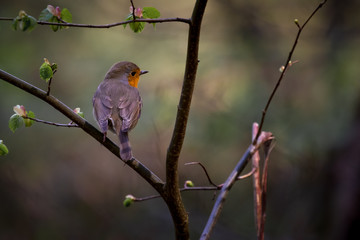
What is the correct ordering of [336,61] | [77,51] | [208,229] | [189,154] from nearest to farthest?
[208,229] → [336,61] → [189,154] → [77,51]

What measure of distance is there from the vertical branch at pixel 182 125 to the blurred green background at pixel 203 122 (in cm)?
315

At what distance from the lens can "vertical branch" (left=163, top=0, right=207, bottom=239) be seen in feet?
5.73

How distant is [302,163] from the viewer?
5922 millimetres

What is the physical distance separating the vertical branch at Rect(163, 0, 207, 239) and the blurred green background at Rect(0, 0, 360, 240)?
A: 10.3 feet

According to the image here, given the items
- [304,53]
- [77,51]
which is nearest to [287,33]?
[304,53]

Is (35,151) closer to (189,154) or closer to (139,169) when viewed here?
(189,154)

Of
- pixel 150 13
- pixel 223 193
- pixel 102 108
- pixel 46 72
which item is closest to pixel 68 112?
pixel 46 72

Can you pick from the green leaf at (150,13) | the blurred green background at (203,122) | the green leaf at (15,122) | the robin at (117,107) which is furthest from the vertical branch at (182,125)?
the blurred green background at (203,122)

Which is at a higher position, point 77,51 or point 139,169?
point 77,51

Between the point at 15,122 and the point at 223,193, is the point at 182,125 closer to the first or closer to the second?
the point at 223,193

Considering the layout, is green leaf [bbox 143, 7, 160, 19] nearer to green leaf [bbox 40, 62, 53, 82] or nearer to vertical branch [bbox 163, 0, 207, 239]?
vertical branch [bbox 163, 0, 207, 239]

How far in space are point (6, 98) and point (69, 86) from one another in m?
0.98

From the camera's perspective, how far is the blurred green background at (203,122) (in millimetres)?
5852

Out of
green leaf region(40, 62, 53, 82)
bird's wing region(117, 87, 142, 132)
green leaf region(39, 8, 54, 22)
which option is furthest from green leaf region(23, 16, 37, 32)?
bird's wing region(117, 87, 142, 132)
